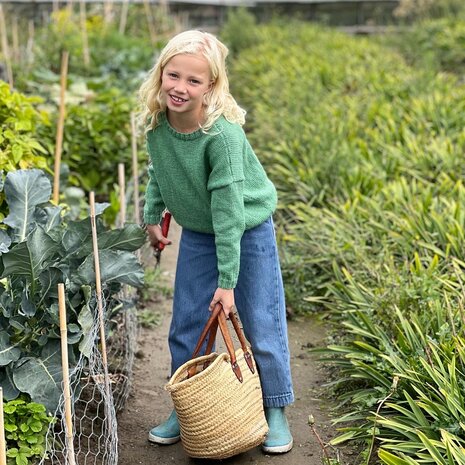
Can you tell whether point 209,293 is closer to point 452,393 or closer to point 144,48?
point 452,393

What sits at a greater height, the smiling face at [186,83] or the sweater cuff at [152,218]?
the smiling face at [186,83]

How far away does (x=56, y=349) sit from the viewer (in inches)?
136

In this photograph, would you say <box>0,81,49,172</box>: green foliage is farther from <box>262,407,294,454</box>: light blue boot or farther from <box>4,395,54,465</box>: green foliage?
<box>262,407,294,454</box>: light blue boot

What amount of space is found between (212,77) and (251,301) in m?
0.90

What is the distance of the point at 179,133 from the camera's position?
3328 millimetres

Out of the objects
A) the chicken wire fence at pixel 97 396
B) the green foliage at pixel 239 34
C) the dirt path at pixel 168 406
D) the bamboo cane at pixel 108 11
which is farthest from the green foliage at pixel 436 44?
the chicken wire fence at pixel 97 396

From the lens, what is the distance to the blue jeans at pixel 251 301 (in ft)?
11.7

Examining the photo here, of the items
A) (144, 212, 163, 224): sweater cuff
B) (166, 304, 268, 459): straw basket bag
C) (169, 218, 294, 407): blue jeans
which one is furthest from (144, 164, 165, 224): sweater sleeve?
(166, 304, 268, 459): straw basket bag

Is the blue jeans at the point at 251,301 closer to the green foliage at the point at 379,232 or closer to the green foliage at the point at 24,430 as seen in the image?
the green foliage at the point at 379,232

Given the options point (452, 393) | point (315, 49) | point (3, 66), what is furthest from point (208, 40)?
point (315, 49)

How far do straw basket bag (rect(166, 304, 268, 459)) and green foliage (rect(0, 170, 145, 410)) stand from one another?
405mm

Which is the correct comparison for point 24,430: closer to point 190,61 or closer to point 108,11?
point 190,61

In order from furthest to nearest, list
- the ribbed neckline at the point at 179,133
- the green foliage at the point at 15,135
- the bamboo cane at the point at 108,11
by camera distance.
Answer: the bamboo cane at the point at 108,11, the green foliage at the point at 15,135, the ribbed neckline at the point at 179,133

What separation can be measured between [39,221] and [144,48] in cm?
812
